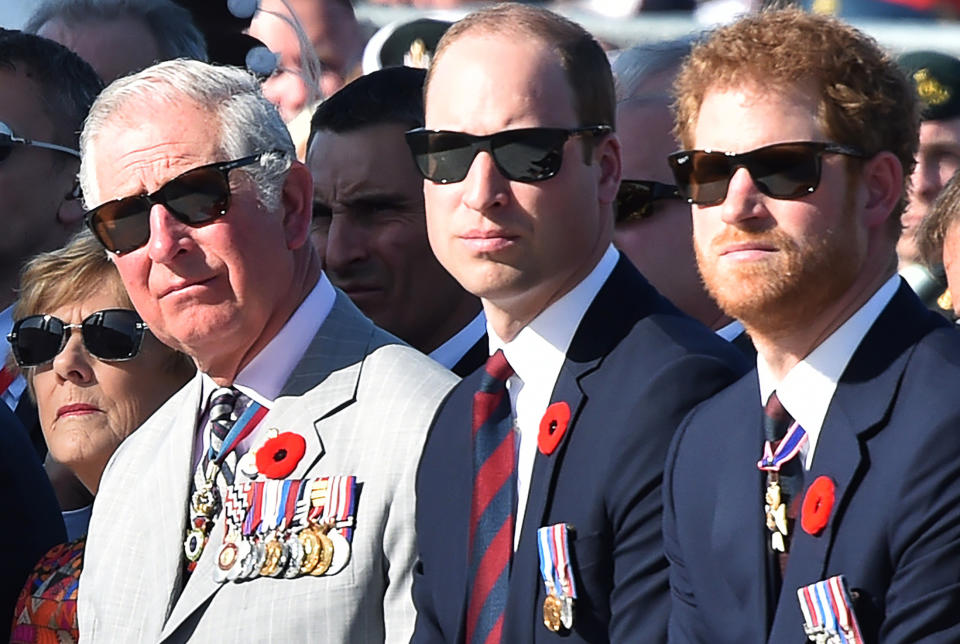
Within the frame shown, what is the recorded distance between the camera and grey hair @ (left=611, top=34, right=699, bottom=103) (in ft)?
18.6

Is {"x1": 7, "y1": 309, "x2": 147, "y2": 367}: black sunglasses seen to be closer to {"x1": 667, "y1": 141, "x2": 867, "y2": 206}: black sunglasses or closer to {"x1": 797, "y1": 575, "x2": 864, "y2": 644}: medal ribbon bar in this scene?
{"x1": 667, "y1": 141, "x2": 867, "y2": 206}: black sunglasses

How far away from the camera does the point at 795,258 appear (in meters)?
3.70

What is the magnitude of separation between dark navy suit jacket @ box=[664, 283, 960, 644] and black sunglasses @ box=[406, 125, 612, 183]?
61cm

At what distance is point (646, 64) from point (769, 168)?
2186mm

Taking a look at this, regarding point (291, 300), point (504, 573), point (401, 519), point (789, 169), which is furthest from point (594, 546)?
point (291, 300)

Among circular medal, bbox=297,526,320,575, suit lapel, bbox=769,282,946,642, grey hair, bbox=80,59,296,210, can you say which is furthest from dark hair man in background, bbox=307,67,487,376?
suit lapel, bbox=769,282,946,642

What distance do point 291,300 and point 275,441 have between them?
1.25 feet

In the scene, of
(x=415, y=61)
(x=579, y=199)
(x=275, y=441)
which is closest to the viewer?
(x=579, y=199)

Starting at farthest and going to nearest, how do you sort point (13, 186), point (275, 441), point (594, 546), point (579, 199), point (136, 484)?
point (13, 186) → point (136, 484) → point (275, 441) → point (579, 199) → point (594, 546)

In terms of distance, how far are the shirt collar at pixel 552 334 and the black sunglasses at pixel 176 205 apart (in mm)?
817

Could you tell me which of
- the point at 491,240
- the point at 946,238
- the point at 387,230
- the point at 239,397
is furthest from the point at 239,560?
the point at 946,238

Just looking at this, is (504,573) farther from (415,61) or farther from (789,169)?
(415,61)

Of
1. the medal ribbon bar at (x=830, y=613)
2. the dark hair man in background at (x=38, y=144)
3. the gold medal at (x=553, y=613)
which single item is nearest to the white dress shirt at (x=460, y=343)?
the dark hair man in background at (x=38, y=144)

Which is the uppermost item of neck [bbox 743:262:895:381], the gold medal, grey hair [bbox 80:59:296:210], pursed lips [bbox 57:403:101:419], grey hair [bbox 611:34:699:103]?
neck [bbox 743:262:895:381]
